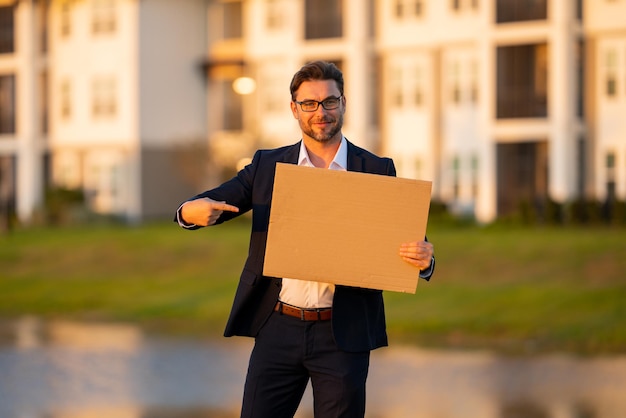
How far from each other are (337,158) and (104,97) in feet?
139

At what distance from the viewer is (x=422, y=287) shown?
66.4ft

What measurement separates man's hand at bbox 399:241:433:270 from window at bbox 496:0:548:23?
34949 millimetres

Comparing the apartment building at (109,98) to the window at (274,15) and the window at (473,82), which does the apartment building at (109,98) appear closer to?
the window at (274,15)

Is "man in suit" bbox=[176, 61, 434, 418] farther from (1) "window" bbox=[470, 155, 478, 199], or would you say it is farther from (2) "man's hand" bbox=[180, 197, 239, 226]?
(1) "window" bbox=[470, 155, 478, 199]

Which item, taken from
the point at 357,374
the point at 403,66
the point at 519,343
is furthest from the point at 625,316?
the point at 403,66

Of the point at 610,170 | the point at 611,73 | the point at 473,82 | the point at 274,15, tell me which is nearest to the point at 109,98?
the point at 274,15

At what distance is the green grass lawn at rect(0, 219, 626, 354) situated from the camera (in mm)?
16609

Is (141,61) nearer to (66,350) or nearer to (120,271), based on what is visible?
(120,271)

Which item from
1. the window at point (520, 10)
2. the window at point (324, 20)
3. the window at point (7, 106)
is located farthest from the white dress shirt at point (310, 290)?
the window at point (7, 106)

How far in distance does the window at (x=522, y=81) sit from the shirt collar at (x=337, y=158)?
34.7 m

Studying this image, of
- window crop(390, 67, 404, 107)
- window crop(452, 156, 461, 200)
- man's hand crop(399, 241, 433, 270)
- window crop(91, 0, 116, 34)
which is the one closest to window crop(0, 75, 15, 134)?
window crop(91, 0, 116, 34)

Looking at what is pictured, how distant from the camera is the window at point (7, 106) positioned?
5059 centimetres

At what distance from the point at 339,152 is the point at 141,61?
136 ft

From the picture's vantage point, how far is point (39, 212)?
4472 centimetres
